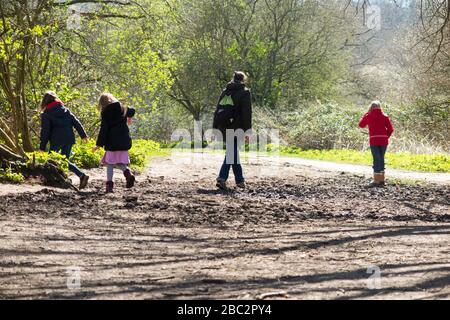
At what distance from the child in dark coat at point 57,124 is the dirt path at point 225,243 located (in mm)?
1454

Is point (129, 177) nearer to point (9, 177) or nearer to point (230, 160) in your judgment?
point (230, 160)

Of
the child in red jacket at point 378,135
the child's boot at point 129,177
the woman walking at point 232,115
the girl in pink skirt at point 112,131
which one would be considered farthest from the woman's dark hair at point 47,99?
the child in red jacket at point 378,135

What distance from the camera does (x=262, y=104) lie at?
3800cm

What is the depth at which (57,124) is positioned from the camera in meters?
13.8

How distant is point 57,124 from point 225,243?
258 inches

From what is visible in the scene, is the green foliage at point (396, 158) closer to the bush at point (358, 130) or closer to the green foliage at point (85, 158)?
the bush at point (358, 130)

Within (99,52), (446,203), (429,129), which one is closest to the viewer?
(446,203)

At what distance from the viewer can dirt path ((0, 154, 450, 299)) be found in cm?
583

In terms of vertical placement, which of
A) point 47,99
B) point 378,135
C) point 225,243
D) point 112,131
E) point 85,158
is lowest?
point 225,243

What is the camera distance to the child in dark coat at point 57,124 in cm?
1364

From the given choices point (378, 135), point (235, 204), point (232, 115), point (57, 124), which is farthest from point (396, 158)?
point (235, 204)
